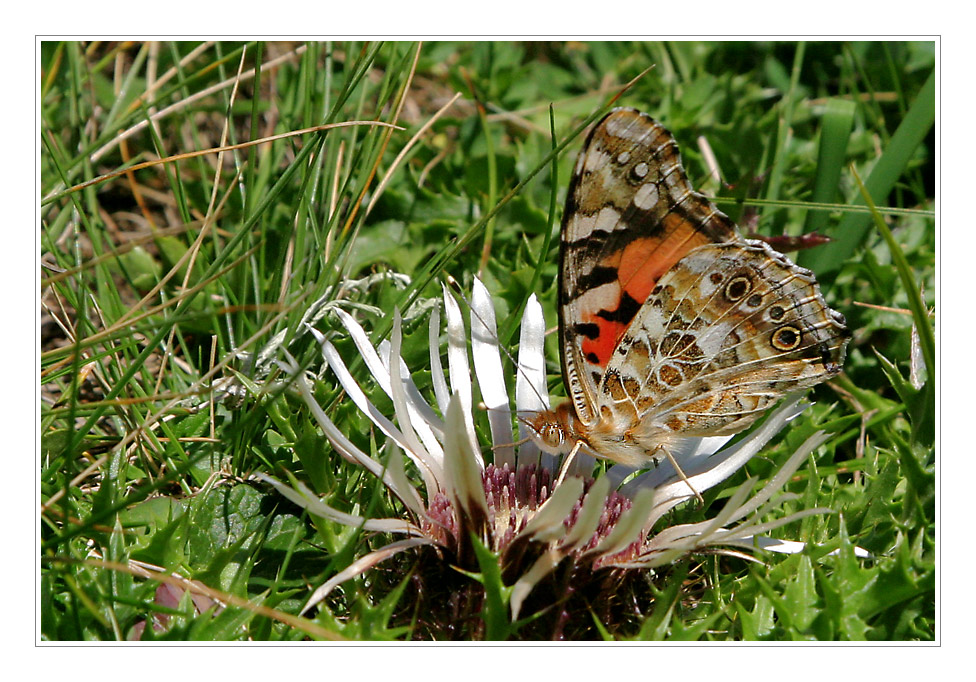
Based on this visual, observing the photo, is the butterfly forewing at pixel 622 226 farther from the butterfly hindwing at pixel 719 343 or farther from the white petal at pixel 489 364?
the white petal at pixel 489 364

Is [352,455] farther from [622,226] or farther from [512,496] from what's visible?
[622,226]

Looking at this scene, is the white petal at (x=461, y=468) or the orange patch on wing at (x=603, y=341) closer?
the white petal at (x=461, y=468)

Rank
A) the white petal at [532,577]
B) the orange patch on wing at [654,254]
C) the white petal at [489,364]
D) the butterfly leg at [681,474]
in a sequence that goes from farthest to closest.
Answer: the white petal at [489,364] < the orange patch on wing at [654,254] < the butterfly leg at [681,474] < the white petal at [532,577]

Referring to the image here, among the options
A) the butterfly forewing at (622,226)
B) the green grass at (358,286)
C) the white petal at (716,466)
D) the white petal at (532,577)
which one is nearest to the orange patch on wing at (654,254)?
the butterfly forewing at (622,226)

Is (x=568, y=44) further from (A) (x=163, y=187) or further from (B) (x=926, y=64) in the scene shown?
(A) (x=163, y=187)

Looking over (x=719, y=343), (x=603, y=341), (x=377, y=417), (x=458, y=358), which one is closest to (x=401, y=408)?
(x=377, y=417)
